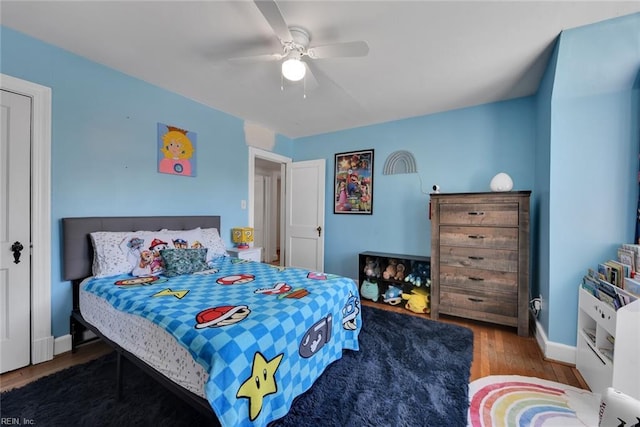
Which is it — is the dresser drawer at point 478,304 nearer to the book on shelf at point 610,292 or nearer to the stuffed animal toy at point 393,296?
A: the stuffed animal toy at point 393,296

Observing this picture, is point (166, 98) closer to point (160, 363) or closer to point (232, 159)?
point (232, 159)

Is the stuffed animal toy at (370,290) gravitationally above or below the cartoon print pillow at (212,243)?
below

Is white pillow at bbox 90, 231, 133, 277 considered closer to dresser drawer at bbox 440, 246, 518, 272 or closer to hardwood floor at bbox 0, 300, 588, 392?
hardwood floor at bbox 0, 300, 588, 392

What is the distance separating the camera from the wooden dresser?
245 centimetres

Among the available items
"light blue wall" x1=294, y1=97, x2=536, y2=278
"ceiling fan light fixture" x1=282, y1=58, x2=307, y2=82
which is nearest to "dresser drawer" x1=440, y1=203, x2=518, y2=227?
"light blue wall" x1=294, y1=97, x2=536, y2=278

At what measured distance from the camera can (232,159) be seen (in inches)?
136

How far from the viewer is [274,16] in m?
1.43

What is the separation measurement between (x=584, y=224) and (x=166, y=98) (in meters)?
3.91

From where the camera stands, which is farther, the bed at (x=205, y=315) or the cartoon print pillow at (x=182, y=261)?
the cartoon print pillow at (x=182, y=261)

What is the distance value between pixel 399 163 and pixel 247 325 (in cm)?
297

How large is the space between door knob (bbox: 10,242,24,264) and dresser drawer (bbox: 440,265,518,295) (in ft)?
12.0

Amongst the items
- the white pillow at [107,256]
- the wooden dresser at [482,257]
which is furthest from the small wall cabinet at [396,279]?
the white pillow at [107,256]

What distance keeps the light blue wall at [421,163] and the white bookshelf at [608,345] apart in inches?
59.6

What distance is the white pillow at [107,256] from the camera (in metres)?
2.09
